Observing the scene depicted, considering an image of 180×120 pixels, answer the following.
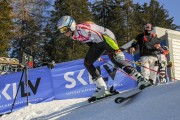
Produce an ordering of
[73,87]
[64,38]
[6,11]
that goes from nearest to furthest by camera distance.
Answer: [73,87], [6,11], [64,38]

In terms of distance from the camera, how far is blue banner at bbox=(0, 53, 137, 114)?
11680 millimetres

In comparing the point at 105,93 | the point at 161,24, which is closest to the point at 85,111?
the point at 105,93

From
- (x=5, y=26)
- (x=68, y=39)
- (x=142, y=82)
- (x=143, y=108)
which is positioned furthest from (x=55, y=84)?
(x=68, y=39)

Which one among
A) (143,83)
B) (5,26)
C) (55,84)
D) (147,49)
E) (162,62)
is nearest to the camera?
(143,83)

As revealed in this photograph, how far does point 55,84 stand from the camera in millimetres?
11930

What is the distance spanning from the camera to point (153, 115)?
484 cm

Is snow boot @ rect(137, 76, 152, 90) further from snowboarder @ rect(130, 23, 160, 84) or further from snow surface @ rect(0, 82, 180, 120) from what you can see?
snowboarder @ rect(130, 23, 160, 84)

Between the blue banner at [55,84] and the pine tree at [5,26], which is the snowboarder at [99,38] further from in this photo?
the pine tree at [5,26]

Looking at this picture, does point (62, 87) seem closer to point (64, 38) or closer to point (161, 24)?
point (64, 38)

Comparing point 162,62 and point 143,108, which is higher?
point 162,62

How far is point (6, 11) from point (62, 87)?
933 inches

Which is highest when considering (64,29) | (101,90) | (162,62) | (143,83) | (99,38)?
(64,29)

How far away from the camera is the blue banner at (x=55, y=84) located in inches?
460

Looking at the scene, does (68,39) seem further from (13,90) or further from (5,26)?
(13,90)
